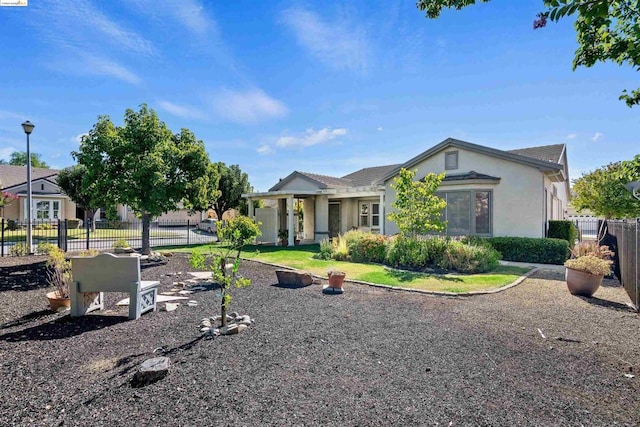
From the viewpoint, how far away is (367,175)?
1005 inches

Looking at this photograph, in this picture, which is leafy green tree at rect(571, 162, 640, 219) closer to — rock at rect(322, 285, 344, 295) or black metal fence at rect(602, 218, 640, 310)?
black metal fence at rect(602, 218, 640, 310)

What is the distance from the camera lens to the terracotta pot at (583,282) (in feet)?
25.4

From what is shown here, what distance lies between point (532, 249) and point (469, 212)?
281 cm

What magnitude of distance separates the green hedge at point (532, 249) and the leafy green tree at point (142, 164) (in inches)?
491

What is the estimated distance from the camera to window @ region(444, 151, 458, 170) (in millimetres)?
15188

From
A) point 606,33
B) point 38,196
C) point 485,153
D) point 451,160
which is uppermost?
point 485,153

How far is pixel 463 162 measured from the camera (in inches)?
591

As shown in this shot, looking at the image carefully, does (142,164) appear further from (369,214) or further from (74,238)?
(74,238)

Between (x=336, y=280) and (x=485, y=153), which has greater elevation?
(x=485, y=153)

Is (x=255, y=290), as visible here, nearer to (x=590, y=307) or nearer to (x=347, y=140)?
(x=590, y=307)

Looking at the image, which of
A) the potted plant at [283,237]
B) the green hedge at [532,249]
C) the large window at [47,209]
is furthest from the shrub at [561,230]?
the large window at [47,209]

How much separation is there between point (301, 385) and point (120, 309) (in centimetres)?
480

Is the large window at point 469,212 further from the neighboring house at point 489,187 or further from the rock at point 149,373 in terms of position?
the rock at point 149,373

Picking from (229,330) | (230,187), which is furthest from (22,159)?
(229,330)
